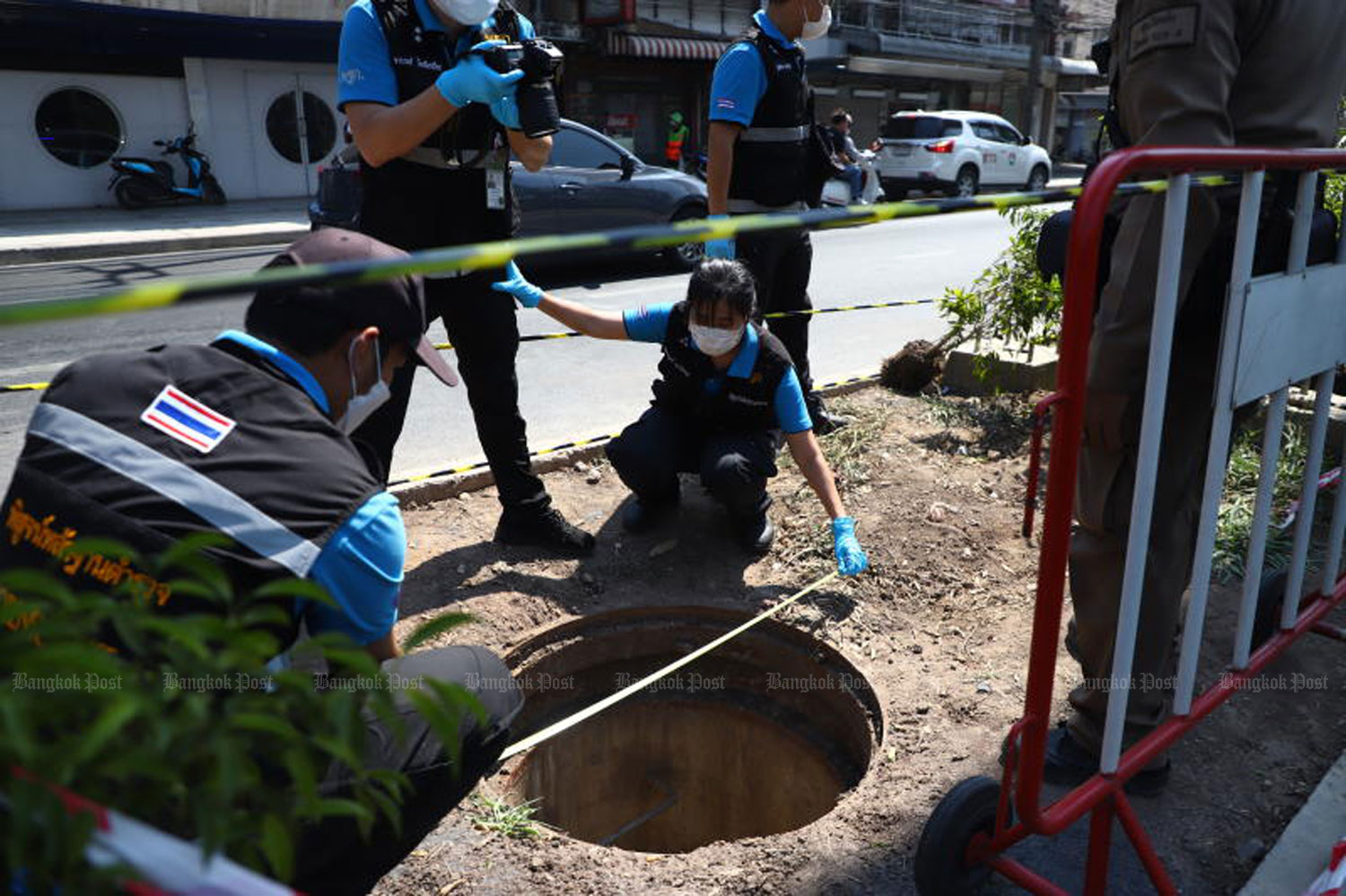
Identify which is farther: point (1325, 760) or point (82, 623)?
point (1325, 760)

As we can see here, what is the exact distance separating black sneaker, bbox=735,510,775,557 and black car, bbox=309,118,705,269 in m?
5.88

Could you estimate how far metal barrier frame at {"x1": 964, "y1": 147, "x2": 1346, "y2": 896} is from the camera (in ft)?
5.46

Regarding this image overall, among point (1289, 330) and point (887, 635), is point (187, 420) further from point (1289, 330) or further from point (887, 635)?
point (887, 635)

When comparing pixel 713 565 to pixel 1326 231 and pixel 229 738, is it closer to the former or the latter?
pixel 1326 231

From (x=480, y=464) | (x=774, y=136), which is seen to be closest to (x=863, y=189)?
(x=774, y=136)

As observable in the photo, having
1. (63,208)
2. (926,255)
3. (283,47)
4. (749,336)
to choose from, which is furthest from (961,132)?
(749,336)

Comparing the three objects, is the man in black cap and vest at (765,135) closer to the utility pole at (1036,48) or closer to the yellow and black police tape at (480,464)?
the yellow and black police tape at (480,464)

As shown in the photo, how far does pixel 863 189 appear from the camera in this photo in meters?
17.9

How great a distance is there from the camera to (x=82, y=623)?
0.80 m

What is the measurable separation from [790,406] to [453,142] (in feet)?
4.44

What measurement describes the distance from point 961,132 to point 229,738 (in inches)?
808

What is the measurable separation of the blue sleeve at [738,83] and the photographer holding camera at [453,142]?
3.69ft

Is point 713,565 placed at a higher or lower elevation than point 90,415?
lower

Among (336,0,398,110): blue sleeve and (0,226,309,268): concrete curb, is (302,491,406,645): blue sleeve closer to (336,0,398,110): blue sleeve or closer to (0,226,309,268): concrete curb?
(336,0,398,110): blue sleeve
